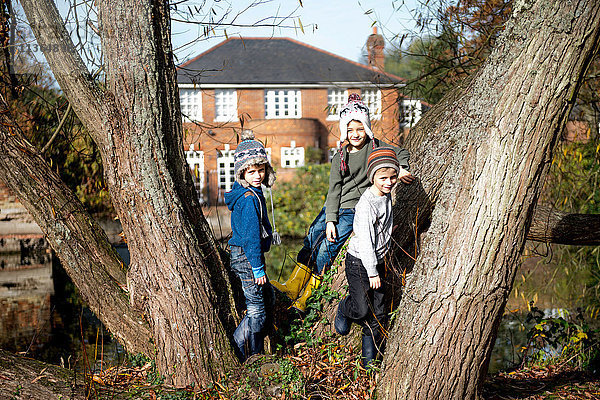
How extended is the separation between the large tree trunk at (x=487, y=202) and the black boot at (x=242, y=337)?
100 cm

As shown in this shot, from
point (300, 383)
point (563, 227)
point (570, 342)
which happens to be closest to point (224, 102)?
point (563, 227)

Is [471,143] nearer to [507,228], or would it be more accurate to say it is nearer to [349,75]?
[507,228]

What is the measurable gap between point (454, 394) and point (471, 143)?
5.10 ft

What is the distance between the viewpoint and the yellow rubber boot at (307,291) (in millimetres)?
4348

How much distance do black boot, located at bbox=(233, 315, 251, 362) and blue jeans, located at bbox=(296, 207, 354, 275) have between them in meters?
0.83

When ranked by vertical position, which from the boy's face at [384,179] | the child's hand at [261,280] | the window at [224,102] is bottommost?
the child's hand at [261,280]

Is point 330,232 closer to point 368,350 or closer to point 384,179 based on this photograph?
point 384,179

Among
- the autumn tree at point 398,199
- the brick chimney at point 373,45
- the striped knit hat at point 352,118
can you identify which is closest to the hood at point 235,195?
the autumn tree at point 398,199

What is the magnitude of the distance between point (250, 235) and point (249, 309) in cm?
56

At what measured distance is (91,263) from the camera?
4.43 metres

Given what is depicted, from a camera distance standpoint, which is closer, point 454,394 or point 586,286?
point 454,394

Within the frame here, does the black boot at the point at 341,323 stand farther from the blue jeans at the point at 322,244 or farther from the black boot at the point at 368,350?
the blue jeans at the point at 322,244

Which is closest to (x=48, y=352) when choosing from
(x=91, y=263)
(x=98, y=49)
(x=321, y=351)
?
(x=91, y=263)

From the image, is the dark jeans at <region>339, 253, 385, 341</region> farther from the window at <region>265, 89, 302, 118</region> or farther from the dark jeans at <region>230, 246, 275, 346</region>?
the window at <region>265, 89, 302, 118</region>
